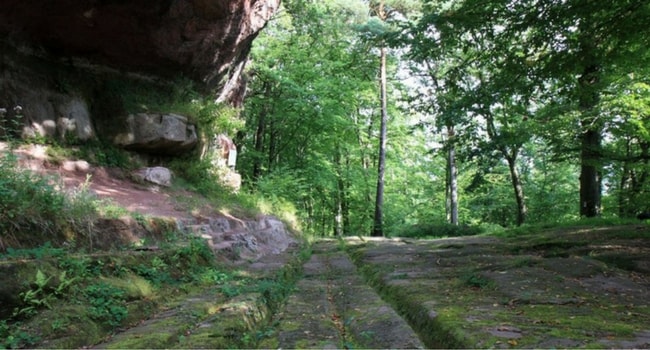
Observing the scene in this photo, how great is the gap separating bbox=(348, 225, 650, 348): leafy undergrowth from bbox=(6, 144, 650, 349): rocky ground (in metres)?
0.01

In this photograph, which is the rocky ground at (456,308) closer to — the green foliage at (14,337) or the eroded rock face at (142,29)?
the green foliage at (14,337)

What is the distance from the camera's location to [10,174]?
448 centimetres

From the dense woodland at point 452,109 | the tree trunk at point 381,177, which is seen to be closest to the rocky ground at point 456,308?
the dense woodland at point 452,109

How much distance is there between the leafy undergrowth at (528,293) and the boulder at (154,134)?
6120 millimetres

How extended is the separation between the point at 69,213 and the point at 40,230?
40 centimetres

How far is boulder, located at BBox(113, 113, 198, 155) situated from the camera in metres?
10.5

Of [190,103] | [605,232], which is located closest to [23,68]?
[190,103]

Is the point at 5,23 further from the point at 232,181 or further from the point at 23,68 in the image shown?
the point at 232,181

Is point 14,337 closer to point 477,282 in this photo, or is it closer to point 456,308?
point 456,308

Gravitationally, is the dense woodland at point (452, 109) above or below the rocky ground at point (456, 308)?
above

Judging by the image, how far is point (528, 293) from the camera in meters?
4.03

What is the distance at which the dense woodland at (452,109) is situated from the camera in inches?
286

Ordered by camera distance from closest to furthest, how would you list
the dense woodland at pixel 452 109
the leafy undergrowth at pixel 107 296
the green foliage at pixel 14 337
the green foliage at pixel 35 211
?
1. the green foliage at pixel 14 337
2. the leafy undergrowth at pixel 107 296
3. the green foliage at pixel 35 211
4. the dense woodland at pixel 452 109

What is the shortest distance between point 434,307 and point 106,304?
8.65 feet
